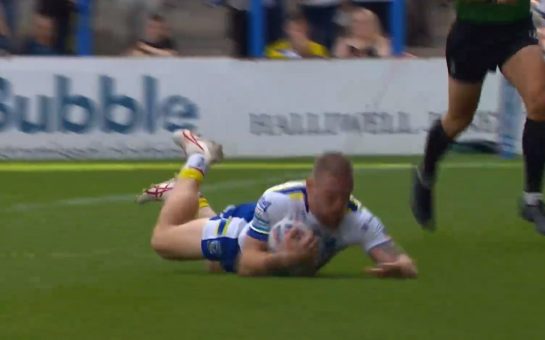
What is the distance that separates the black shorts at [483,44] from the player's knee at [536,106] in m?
0.28

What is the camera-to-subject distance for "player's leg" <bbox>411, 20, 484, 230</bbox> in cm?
870

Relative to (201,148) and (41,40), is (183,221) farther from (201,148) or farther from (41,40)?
(41,40)

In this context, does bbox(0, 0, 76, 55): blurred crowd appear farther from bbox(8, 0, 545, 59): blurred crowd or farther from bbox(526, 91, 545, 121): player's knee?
bbox(526, 91, 545, 121): player's knee

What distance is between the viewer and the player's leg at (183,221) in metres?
7.60

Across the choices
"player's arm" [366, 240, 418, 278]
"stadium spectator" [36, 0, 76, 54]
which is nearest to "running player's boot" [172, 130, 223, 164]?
"player's arm" [366, 240, 418, 278]

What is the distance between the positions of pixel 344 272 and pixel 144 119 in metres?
8.52

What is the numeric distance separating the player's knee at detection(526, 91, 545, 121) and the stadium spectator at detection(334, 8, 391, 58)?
8.10 meters

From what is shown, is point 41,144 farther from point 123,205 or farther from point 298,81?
point 123,205

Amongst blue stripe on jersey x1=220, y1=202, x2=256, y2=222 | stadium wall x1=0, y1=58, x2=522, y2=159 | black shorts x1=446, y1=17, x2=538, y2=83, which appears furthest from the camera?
stadium wall x1=0, y1=58, x2=522, y2=159

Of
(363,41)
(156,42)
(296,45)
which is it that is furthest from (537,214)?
(156,42)

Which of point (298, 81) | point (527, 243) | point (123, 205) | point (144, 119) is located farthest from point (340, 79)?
point (527, 243)

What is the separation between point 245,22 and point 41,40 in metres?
2.22

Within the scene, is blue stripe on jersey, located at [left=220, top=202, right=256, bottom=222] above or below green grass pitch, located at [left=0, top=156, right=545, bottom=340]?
above

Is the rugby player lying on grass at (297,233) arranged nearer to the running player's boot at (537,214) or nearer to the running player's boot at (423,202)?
the running player's boot at (537,214)
